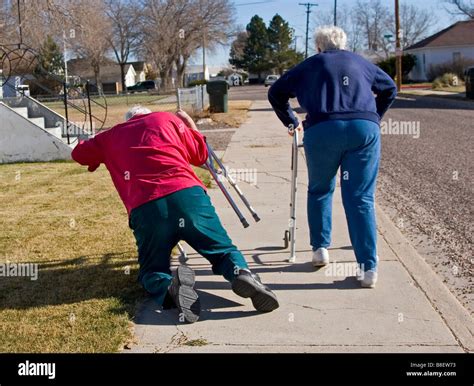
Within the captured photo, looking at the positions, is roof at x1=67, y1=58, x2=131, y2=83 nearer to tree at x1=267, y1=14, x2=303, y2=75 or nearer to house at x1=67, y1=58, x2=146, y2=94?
house at x1=67, y1=58, x2=146, y2=94

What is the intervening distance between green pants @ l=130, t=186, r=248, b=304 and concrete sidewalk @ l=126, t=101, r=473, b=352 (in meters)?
0.25

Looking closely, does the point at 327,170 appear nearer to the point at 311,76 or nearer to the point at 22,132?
the point at 311,76

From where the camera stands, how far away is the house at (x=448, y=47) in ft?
184

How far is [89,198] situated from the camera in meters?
8.62

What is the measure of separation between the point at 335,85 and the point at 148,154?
4.75 feet

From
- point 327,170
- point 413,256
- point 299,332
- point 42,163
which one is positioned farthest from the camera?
point 42,163

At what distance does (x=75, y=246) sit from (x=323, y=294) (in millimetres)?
2638

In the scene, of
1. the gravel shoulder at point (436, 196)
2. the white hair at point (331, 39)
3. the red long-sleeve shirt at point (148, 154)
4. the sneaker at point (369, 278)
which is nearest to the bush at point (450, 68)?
the gravel shoulder at point (436, 196)

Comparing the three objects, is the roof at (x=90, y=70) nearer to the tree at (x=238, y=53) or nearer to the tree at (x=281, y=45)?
the tree at (x=238, y=53)

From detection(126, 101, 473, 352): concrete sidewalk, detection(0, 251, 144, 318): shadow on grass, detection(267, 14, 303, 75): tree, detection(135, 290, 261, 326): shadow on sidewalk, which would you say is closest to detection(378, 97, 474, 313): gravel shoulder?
detection(126, 101, 473, 352): concrete sidewalk

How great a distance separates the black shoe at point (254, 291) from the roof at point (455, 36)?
56764 millimetres

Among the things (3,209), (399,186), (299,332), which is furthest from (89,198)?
(299,332)

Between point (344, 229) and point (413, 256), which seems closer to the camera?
point (413, 256)

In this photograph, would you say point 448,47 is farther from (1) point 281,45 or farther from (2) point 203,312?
(2) point 203,312
